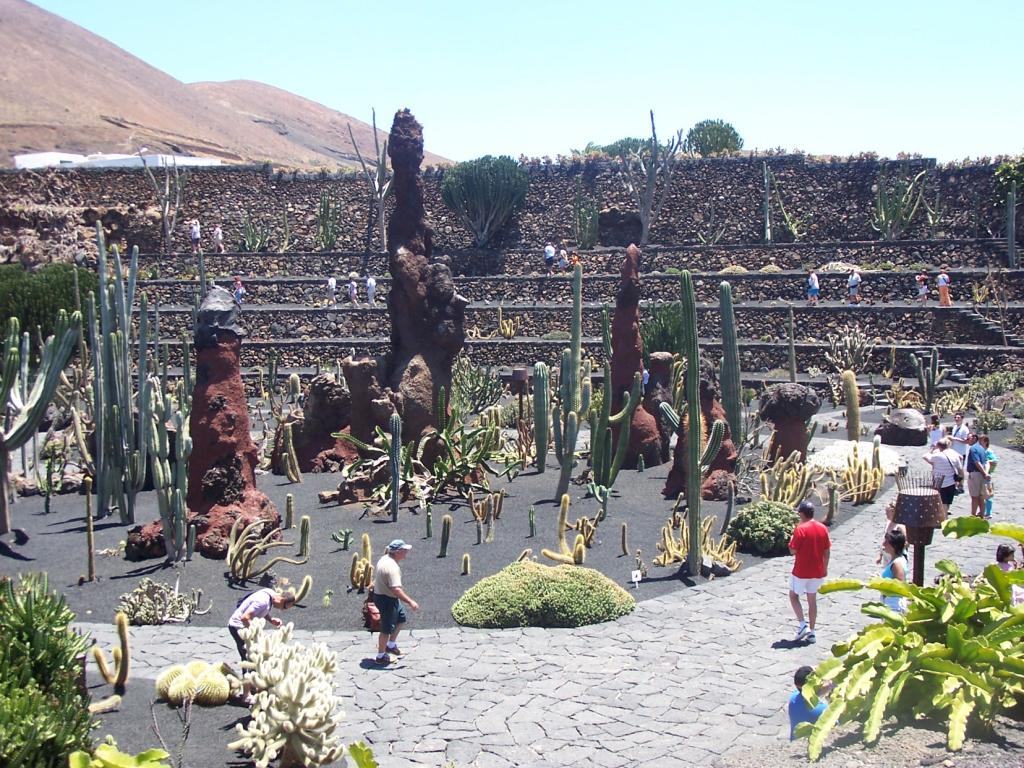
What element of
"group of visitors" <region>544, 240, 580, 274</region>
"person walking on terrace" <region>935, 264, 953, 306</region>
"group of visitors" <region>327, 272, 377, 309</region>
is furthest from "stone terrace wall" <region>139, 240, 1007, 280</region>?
"person walking on terrace" <region>935, 264, 953, 306</region>

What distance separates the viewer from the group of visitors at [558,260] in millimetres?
34969

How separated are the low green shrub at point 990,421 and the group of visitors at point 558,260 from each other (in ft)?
54.2

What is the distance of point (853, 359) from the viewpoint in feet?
84.9

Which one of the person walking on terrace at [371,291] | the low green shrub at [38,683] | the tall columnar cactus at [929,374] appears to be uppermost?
the person walking on terrace at [371,291]

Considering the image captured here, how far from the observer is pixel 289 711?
22.0ft

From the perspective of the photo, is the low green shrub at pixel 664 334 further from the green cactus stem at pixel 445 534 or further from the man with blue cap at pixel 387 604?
the man with blue cap at pixel 387 604

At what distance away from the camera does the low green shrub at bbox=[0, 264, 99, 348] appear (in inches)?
1031

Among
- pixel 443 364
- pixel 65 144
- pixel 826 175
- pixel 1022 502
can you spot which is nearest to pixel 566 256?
pixel 826 175

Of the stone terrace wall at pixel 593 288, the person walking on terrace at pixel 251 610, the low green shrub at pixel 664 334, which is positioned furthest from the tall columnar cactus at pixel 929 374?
the person walking on terrace at pixel 251 610

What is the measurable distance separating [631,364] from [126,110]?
69204 millimetres

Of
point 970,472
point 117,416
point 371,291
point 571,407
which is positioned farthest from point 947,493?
point 371,291

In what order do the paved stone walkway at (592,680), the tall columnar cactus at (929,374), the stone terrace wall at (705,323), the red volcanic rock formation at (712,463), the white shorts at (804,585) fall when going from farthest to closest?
the stone terrace wall at (705,323) → the tall columnar cactus at (929,374) → the red volcanic rock formation at (712,463) → the white shorts at (804,585) → the paved stone walkway at (592,680)

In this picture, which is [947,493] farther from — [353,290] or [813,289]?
A: [353,290]

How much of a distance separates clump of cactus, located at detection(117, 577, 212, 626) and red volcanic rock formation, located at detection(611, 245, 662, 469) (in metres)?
8.25
